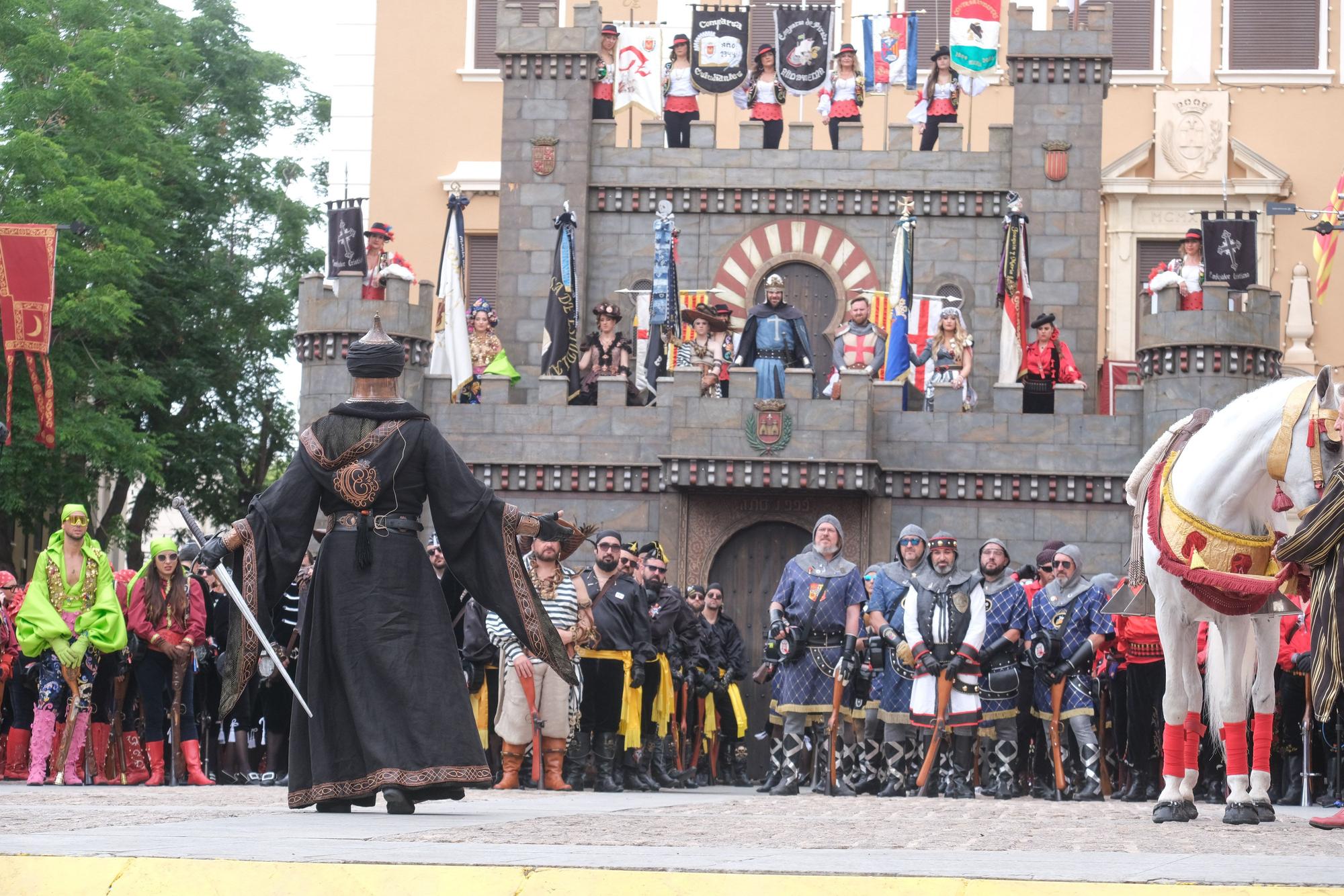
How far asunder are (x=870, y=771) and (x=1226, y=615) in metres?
7.09

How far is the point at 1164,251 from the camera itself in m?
42.3

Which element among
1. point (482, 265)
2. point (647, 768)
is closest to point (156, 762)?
point (647, 768)

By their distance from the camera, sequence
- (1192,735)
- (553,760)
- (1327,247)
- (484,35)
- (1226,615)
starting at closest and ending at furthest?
(1226,615) < (1192,735) < (553,760) < (1327,247) < (484,35)

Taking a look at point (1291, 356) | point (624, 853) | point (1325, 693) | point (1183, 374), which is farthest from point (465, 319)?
point (624, 853)

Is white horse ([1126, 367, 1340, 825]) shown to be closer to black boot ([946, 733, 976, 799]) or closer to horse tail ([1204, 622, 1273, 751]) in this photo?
horse tail ([1204, 622, 1273, 751])

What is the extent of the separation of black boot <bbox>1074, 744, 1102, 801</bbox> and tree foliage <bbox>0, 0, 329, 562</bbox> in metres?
18.7

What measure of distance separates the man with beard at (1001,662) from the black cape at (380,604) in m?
7.56

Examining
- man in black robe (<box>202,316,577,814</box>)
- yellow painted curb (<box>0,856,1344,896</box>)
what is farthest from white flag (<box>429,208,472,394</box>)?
yellow painted curb (<box>0,856,1344,896</box>)

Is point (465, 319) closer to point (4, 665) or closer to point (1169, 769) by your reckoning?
point (4, 665)

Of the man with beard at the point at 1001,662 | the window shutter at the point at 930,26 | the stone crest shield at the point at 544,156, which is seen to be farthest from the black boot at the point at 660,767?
the window shutter at the point at 930,26

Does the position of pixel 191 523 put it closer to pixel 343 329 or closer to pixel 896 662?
pixel 896 662

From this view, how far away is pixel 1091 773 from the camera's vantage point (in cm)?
1819

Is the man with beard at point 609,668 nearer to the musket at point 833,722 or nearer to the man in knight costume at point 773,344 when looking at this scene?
the musket at point 833,722

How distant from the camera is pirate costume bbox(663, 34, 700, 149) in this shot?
104ft
